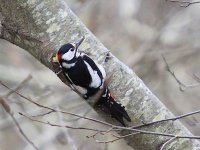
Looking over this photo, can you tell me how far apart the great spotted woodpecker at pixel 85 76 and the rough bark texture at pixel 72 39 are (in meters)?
0.04

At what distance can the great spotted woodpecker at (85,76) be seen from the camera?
6.59ft

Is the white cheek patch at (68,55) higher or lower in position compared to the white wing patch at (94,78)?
higher

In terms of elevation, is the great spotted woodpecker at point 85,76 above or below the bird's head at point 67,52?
below

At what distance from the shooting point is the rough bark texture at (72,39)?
2.03 metres

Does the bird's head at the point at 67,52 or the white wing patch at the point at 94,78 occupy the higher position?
the bird's head at the point at 67,52

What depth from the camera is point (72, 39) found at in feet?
6.88

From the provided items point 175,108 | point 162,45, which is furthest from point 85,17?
point 175,108

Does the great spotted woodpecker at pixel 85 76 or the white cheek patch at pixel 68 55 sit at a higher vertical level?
the white cheek patch at pixel 68 55

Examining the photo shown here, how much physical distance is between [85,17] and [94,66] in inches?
91.9

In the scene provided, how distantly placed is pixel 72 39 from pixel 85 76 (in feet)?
0.47

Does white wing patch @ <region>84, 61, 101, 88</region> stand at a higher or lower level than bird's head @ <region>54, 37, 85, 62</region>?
lower

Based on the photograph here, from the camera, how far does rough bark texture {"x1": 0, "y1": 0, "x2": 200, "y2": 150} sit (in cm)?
203

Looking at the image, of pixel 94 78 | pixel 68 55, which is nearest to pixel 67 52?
pixel 68 55

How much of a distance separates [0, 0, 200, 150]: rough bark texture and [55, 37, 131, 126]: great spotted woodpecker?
4cm
